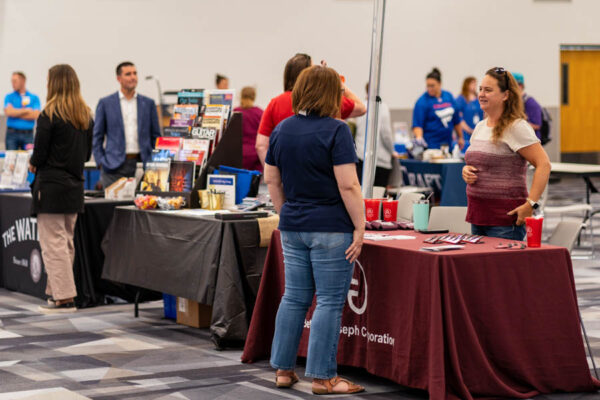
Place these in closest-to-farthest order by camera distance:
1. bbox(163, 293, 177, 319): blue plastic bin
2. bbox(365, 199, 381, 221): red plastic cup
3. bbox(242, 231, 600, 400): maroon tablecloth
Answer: bbox(242, 231, 600, 400): maroon tablecloth
bbox(365, 199, 381, 221): red plastic cup
bbox(163, 293, 177, 319): blue plastic bin

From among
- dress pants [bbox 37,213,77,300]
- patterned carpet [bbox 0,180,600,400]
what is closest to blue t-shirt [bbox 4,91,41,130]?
patterned carpet [bbox 0,180,600,400]

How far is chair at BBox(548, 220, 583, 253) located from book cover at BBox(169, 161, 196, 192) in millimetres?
2156

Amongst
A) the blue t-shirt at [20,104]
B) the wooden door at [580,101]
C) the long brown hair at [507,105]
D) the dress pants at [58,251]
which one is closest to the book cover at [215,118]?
the dress pants at [58,251]

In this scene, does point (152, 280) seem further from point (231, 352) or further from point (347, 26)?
point (347, 26)

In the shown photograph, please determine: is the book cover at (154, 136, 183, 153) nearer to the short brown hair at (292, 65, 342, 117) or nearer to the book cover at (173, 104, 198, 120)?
the book cover at (173, 104, 198, 120)

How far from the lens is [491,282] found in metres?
3.68

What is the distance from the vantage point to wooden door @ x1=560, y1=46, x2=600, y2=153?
688 inches

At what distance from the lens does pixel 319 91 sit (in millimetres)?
3791

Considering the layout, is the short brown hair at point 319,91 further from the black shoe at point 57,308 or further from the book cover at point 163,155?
the black shoe at point 57,308

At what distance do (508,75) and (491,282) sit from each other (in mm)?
1056

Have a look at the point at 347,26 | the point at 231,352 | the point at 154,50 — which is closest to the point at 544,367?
the point at 231,352

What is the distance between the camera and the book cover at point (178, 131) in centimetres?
574

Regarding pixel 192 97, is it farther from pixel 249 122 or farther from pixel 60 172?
pixel 249 122

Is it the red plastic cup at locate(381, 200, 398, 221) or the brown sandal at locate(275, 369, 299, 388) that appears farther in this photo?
the red plastic cup at locate(381, 200, 398, 221)
